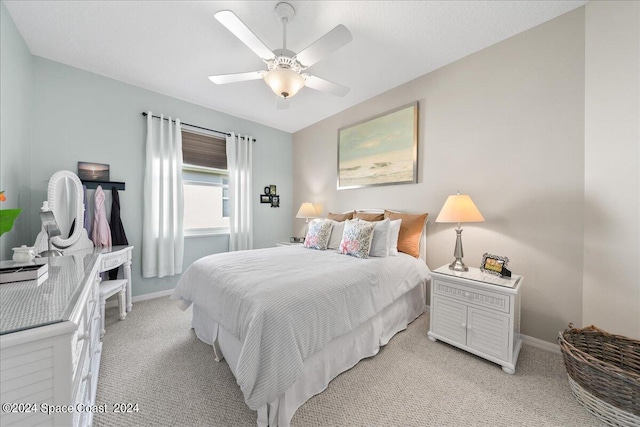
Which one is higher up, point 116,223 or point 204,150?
point 204,150

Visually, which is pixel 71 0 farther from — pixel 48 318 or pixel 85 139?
pixel 48 318

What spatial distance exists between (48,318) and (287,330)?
93 centimetres

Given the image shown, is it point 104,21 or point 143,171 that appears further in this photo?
point 143,171

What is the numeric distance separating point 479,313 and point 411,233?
1.00 m

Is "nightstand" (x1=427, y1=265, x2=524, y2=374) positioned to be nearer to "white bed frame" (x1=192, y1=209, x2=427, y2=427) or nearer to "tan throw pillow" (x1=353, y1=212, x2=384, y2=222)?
"white bed frame" (x1=192, y1=209, x2=427, y2=427)

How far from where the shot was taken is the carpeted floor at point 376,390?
52.9 inches

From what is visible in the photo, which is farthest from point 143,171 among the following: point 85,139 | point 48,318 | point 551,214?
point 551,214

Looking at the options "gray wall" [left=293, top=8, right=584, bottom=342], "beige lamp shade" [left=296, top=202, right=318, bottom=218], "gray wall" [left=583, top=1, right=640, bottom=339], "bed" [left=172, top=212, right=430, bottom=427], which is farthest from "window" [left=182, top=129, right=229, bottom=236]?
"gray wall" [left=583, top=1, right=640, bottom=339]

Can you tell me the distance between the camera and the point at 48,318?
74 centimetres

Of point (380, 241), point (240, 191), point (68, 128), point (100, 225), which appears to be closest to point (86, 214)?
point (100, 225)

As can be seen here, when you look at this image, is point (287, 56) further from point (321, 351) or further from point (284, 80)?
point (321, 351)

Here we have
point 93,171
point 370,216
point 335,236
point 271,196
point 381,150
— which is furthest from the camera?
point 271,196

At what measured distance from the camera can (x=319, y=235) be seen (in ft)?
9.23

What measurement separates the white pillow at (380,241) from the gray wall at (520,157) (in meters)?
0.69
